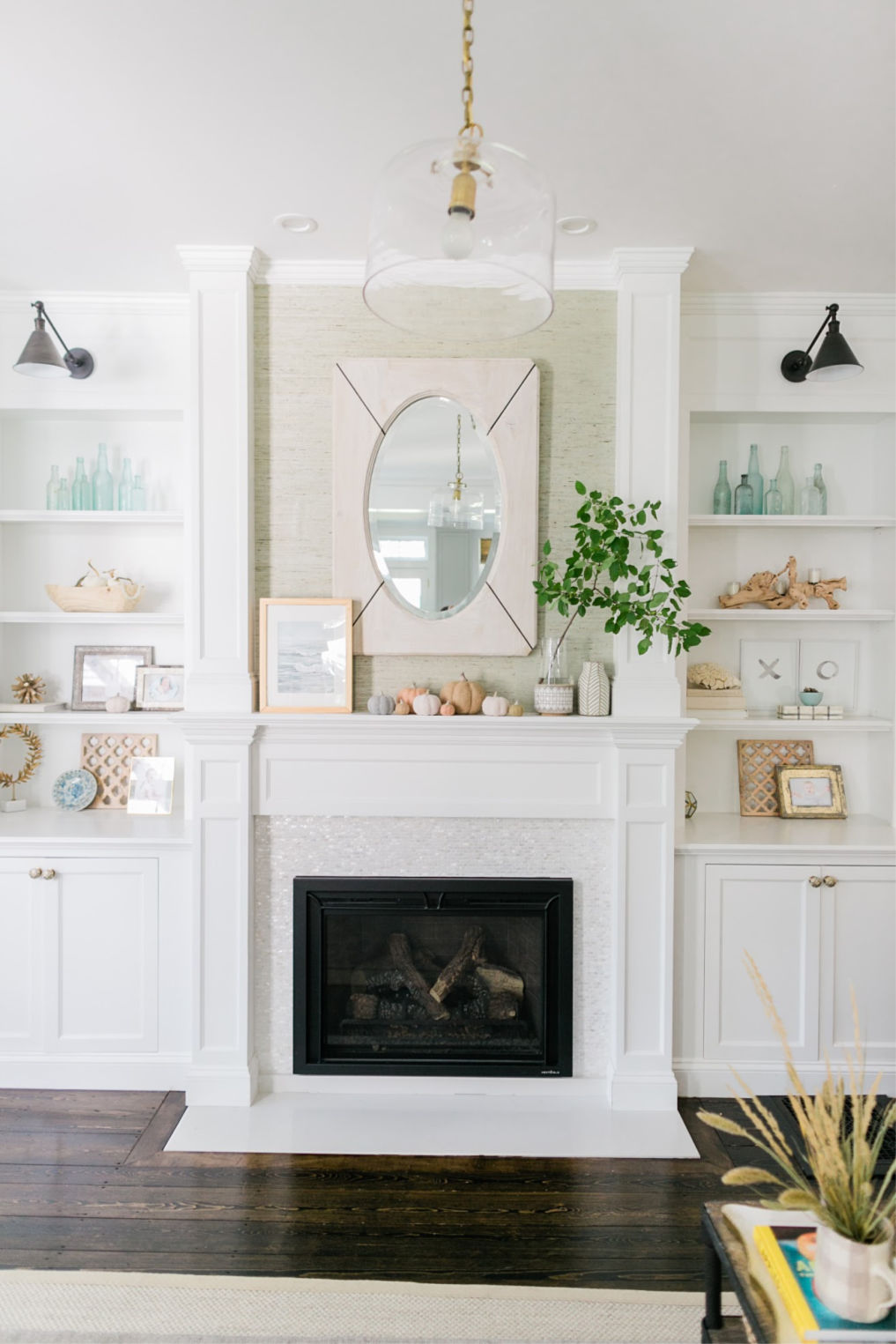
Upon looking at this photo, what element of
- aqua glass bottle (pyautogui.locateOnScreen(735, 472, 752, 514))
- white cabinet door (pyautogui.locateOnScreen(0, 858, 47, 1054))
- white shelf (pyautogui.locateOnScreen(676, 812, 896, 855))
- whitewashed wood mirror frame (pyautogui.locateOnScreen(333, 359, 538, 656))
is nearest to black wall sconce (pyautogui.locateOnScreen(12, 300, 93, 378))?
whitewashed wood mirror frame (pyautogui.locateOnScreen(333, 359, 538, 656))

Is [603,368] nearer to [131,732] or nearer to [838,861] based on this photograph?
[838,861]

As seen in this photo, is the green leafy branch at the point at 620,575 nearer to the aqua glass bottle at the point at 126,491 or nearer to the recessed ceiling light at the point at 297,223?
the recessed ceiling light at the point at 297,223

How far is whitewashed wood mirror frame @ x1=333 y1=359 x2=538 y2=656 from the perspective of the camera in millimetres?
2996

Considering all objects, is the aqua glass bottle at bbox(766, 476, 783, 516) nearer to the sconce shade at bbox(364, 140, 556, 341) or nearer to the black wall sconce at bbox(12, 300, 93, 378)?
the sconce shade at bbox(364, 140, 556, 341)

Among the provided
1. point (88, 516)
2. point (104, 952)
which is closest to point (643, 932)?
point (104, 952)

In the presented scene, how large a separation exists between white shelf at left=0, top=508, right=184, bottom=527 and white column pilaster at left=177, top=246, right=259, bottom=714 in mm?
416

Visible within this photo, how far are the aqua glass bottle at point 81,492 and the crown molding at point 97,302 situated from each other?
0.54 meters

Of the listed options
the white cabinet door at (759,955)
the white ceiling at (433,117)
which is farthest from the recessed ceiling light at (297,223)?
the white cabinet door at (759,955)

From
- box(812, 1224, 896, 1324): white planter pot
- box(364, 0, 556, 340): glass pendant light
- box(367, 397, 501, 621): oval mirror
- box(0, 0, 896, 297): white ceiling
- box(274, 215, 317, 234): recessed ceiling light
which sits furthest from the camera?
box(367, 397, 501, 621): oval mirror

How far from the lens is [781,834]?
3.17 metres

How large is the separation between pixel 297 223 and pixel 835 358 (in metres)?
1.75

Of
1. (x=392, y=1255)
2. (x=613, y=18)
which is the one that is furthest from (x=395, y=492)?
(x=392, y=1255)

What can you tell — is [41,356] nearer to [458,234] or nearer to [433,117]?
[433,117]

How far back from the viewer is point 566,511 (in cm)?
305
